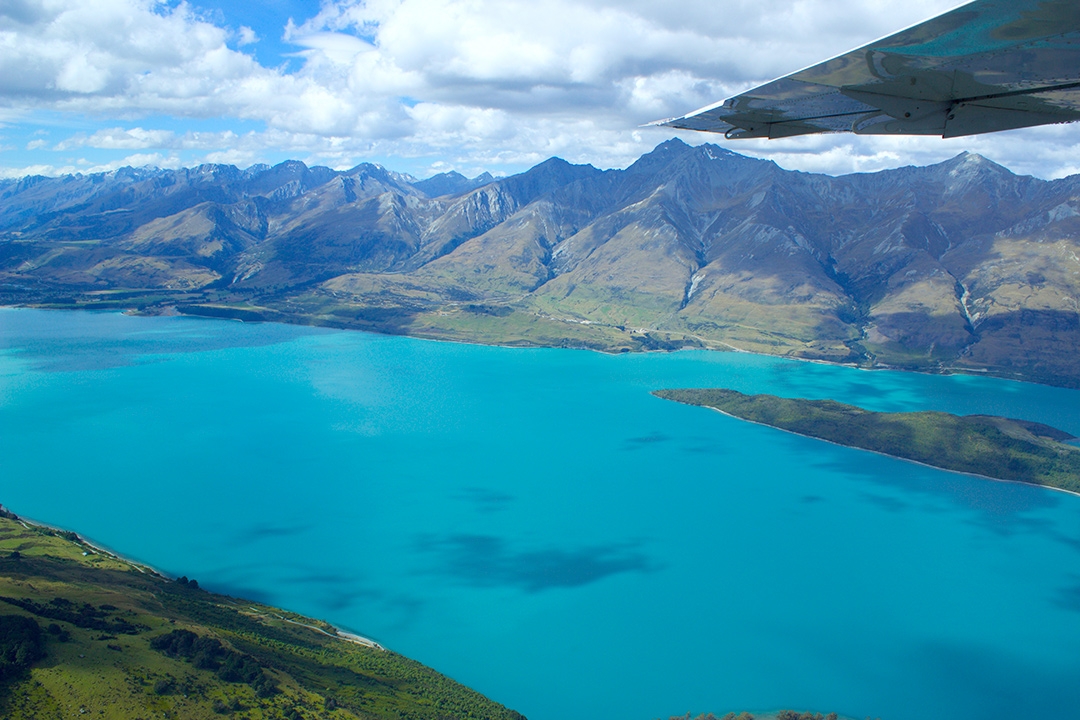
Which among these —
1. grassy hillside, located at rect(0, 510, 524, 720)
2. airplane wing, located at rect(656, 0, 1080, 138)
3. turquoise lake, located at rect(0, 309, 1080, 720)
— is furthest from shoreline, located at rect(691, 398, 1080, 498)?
airplane wing, located at rect(656, 0, 1080, 138)

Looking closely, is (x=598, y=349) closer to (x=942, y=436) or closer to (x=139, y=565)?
(x=942, y=436)

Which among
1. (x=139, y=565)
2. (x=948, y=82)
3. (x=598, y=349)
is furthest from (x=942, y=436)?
(x=948, y=82)

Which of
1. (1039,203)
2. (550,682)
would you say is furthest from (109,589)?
(1039,203)

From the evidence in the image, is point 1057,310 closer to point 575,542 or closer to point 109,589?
point 575,542

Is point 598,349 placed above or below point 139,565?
below

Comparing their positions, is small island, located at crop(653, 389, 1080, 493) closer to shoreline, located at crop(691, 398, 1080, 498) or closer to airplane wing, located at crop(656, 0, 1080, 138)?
shoreline, located at crop(691, 398, 1080, 498)

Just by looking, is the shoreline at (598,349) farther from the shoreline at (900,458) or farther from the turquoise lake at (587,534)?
the shoreline at (900,458)

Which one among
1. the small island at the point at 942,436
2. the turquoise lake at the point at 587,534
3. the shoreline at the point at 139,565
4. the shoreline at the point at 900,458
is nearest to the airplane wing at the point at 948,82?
the turquoise lake at the point at 587,534
